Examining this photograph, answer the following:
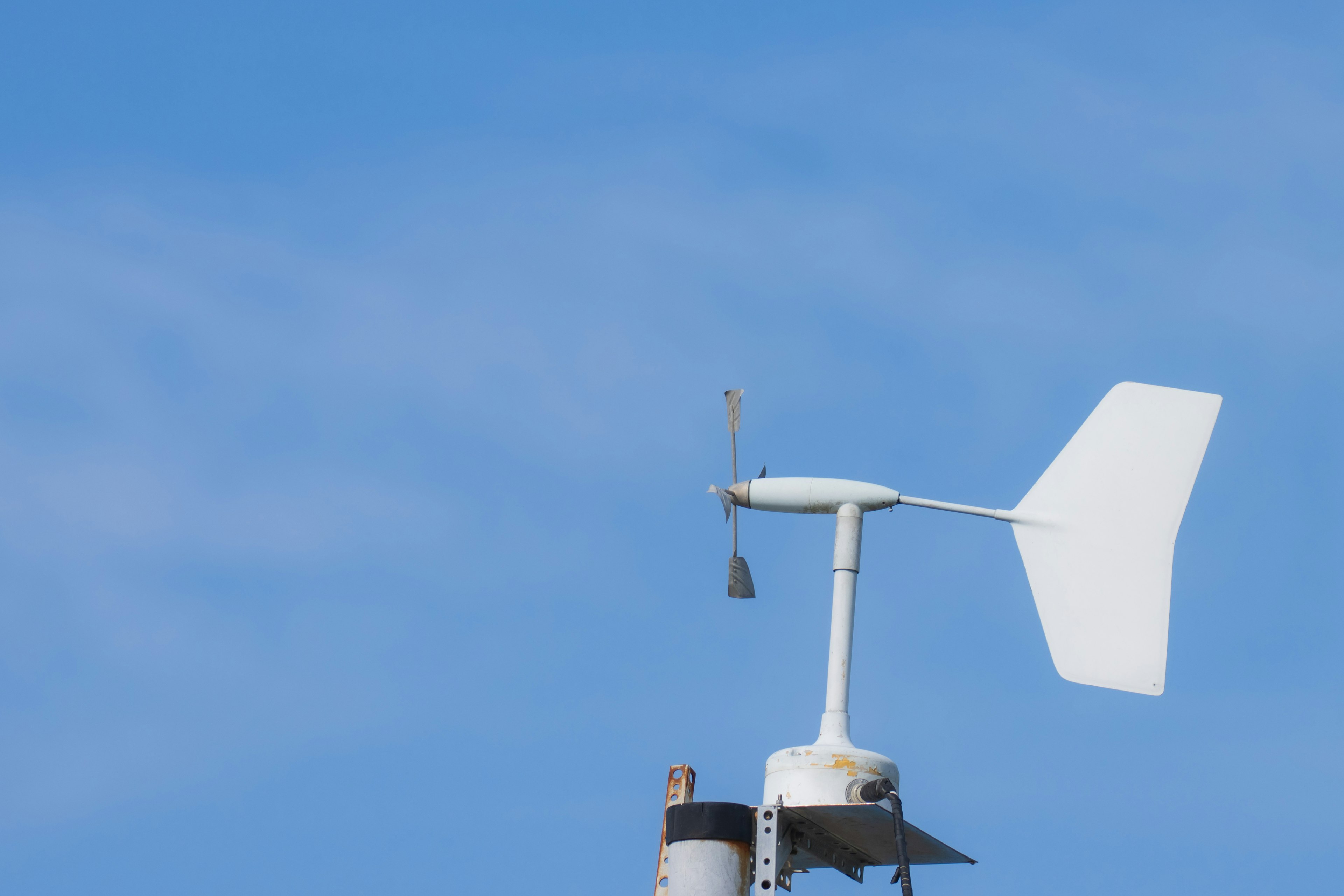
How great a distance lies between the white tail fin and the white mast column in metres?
1.69

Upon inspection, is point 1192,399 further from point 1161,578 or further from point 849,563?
point 849,563

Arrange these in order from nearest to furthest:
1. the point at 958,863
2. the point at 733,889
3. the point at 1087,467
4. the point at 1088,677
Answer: the point at 733,889 → the point at 958,863 → the point at 1088,677 → the point at 1087,467

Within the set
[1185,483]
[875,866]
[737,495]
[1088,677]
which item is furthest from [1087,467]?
[875,866]

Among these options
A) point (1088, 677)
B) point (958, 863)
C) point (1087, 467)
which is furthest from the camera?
point (1087, 467)

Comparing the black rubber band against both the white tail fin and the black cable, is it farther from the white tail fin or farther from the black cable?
the white tail fin

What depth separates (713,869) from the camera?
33.8 feet

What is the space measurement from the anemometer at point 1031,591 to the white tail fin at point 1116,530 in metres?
0.01

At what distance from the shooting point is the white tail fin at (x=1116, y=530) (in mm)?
11812

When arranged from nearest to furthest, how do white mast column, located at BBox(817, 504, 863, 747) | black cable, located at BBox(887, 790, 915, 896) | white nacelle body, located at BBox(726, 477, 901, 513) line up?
black cable, located at BBox(887, 790, 915, 896) → white mast column, located at BBox(817, 504, 863, 747) → white nacelle body, located at BBox(726, 477, 901, 513)

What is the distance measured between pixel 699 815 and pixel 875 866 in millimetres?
2018

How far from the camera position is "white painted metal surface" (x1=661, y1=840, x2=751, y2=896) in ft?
33.7

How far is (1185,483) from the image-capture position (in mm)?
12234

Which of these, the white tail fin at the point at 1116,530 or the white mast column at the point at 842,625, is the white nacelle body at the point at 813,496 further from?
the white tail fin at the point at 1116,530

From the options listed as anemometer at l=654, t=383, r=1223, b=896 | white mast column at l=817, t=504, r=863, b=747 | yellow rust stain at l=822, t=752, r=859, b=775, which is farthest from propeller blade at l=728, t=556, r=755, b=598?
yellow rust stain at l=822, t=752, r=859, b=775
